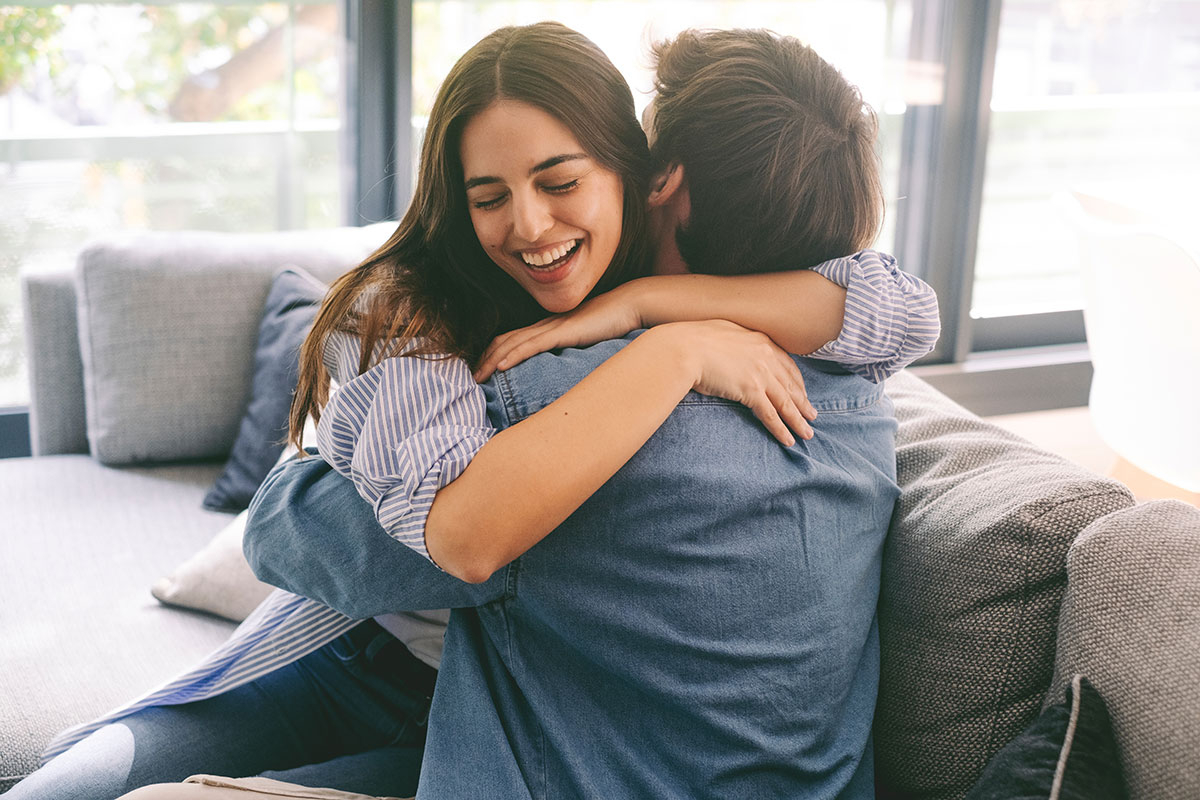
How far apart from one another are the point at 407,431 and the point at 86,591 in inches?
44.0

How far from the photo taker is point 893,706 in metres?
1.12

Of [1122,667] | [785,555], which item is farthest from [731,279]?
[1122,667]

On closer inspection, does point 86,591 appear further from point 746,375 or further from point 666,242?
point 746,375

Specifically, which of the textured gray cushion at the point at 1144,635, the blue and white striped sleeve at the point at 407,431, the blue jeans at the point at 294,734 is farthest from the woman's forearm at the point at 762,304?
the blue jeans at the point at 294,734

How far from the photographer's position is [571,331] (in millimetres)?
1065

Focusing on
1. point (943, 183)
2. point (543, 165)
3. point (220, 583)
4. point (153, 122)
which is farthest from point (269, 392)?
point (943, 183)

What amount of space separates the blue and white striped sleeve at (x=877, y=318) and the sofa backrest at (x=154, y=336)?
1400 millimetres

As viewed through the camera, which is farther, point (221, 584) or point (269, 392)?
point (269, 392)

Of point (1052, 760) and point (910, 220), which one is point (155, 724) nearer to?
point (1052, 760)

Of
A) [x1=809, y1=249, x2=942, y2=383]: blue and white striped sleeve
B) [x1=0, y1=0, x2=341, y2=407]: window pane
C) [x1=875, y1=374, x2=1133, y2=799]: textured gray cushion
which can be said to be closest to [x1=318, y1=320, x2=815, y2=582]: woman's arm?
[x1=809, y1=249, x2=942, y2=383]: blue and white striped sleeve

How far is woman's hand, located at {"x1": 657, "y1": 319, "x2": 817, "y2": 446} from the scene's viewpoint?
0.98m

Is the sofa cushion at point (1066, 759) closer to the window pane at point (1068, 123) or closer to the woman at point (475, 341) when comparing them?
the woman at point (475, 341)

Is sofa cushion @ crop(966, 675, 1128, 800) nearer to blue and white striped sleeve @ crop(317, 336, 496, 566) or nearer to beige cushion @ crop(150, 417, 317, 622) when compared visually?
blue and white striped sleeve @ crop(317, 336, 496, 566)

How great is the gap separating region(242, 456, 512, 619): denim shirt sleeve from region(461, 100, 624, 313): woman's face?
0.30 meters
